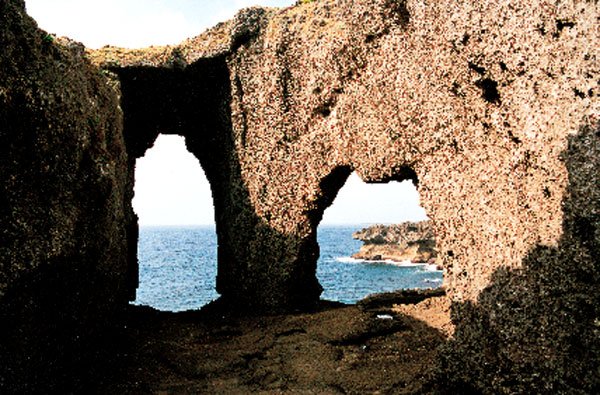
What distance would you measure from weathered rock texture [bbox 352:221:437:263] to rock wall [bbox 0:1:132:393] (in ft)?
211

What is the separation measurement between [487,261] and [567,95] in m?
3.02

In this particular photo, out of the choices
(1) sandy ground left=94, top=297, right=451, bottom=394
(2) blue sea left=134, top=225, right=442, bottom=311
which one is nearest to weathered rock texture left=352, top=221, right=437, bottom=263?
(2) blue sea left=134, top=225, right=442, bottom=311

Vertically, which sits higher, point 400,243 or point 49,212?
point 49,212

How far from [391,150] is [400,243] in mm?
67284

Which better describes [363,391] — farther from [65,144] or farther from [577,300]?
[65,144]

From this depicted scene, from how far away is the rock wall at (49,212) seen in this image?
6.34 meters

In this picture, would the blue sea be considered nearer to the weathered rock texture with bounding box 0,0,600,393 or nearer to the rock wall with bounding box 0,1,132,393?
the weathered rock texture with bounding box 0,0,600,393

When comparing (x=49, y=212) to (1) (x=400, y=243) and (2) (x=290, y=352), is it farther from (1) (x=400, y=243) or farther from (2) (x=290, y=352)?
(1) (x=400, y=243)

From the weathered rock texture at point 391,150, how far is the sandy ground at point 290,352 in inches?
54.5

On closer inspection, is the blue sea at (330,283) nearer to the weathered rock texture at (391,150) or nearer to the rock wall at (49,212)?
the weathered rock texture at (391,150)

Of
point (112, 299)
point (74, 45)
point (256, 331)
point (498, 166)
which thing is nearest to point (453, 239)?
point (498, 166)

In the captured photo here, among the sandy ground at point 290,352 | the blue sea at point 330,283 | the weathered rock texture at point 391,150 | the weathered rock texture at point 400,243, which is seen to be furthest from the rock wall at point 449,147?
the weathered rock texture at point 400,243

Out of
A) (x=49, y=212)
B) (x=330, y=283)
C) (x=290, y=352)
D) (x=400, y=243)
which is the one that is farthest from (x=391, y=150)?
(x=400, y=243)

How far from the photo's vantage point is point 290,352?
10609 millimetres
